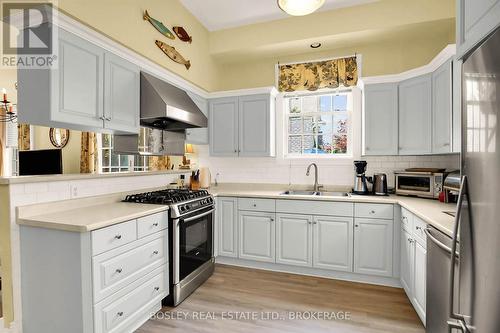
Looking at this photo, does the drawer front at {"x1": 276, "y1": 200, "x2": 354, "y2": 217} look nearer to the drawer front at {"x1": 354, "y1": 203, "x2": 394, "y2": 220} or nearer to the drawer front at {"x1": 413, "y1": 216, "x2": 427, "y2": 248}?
the drawer front at {"x1": 354, "y1": 203, "x2": 394, "y2": 220}

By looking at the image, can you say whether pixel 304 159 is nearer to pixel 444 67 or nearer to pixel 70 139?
pixel 444 67

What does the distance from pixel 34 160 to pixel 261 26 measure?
10.7 feet

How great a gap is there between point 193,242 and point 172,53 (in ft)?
7.17

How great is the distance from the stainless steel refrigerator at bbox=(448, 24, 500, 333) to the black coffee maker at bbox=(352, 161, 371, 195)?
213 cm

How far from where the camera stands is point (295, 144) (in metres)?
3.88

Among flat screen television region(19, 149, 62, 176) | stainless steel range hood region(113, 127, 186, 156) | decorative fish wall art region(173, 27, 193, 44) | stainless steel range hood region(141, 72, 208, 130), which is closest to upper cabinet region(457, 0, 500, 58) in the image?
stainless steel range hood region(141, 72, 208, 130)

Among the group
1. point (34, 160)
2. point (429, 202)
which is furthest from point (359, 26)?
point (34, 160)

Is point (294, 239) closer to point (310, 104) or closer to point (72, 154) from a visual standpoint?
point (310, 104)

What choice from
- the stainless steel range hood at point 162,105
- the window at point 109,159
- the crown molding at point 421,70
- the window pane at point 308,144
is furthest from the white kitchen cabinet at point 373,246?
the window at point 109,159

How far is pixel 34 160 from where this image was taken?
301 centimetres

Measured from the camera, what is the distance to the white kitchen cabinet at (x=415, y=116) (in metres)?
2.75

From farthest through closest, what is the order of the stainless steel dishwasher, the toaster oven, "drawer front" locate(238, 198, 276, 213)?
1. "drawer front" locate(238, 198, 276, 213)
2. the toaster oven
3. the stainless steel dishwasher

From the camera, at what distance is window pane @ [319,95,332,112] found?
3.73 metres

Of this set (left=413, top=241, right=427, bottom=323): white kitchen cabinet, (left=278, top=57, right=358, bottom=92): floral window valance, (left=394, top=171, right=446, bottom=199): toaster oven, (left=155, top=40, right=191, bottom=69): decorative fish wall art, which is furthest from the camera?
(left=278, top=57, right=358, bottom=92): floral window valance
